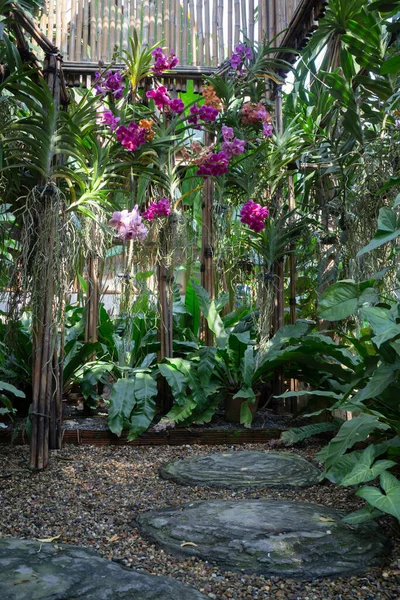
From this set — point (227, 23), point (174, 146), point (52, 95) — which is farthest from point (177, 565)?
point (227, 23)

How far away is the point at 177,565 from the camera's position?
192 centimetres

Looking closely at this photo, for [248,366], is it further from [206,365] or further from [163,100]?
[163,100]

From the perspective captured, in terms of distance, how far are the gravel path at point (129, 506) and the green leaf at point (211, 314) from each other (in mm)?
789

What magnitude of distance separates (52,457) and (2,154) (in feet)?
5.12

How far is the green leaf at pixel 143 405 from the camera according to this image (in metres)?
3.45

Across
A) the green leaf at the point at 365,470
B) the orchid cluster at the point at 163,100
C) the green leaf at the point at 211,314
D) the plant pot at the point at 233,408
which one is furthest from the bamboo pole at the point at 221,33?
the green leaf at the point at 365,470

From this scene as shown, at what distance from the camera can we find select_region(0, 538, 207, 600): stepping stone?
1.60 m

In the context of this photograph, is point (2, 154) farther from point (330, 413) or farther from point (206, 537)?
point (330, 413)

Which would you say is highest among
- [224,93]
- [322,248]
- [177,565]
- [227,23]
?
[227,23]

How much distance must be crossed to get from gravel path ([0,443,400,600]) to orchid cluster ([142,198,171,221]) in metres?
1.42

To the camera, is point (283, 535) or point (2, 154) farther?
point (2, 154)

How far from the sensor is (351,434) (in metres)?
2.30

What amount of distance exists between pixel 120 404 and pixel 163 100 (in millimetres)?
1899

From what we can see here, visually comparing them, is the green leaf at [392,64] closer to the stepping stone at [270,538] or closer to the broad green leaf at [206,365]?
the stepping stone at [270,538]
